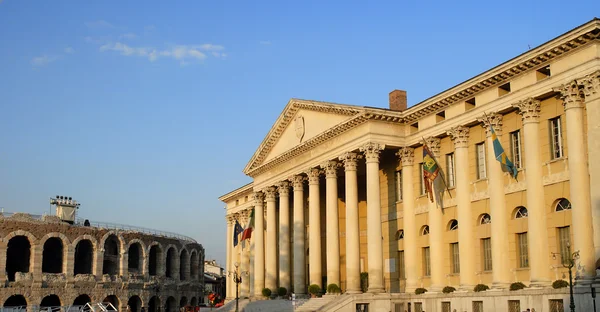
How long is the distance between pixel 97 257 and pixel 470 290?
5531 centimetres

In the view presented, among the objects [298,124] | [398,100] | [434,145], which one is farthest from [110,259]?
[434,145]

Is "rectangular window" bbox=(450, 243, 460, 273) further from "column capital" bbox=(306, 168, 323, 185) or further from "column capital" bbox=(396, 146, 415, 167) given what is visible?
"column capital" bbox=(306, 168, 323, 185)

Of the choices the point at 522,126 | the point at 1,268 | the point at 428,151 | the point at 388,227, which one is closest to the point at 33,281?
the point at 1,268

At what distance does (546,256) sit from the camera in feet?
105

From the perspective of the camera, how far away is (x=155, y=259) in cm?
9200

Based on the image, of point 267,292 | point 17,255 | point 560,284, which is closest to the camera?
point 560,284

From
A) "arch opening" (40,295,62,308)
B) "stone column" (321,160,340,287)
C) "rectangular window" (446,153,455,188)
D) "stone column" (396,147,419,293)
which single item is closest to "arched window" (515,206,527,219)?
"rectangular window" (446,153,455,188)

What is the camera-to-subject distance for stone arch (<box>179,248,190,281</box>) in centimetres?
9769

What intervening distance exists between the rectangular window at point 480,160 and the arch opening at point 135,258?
59.2 meters

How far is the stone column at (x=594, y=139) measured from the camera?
2889 cm

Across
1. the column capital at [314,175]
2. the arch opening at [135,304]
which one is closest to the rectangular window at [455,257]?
the column capital at [314,175]

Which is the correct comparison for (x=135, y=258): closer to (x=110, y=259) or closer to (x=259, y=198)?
(x=110, y=259)

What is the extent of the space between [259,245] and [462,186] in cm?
2420

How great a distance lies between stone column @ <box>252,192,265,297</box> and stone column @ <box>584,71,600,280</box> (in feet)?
106
